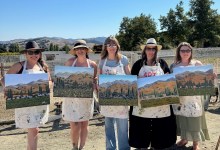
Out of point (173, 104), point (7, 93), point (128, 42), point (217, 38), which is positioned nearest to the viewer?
point (7, 93)

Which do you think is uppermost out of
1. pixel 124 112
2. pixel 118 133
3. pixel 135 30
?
pixel 135 30

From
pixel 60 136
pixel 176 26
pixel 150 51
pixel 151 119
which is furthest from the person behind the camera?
pixel 176 26

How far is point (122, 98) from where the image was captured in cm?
490

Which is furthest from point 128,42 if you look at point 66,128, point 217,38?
point 66,128

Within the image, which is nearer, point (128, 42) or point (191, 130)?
point (191, 130)

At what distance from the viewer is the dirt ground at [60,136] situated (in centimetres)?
627

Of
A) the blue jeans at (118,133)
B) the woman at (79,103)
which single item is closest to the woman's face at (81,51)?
the woman at (79,103)

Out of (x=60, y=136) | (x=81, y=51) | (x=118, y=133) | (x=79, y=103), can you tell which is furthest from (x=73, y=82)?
(x=60, y=136)

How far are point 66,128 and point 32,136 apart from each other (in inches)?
103

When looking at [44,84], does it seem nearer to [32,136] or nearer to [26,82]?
[26,82]

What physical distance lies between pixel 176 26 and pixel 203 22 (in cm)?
379

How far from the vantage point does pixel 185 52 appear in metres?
5.11

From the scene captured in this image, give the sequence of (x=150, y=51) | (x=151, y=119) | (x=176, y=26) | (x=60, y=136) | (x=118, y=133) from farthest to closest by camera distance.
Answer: (x=176, y=26) < (x=60, y=136) < (x=151, y=119) < (x=118, y=133) < (x=150, y=51)

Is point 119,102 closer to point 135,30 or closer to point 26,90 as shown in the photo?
point 26,90
